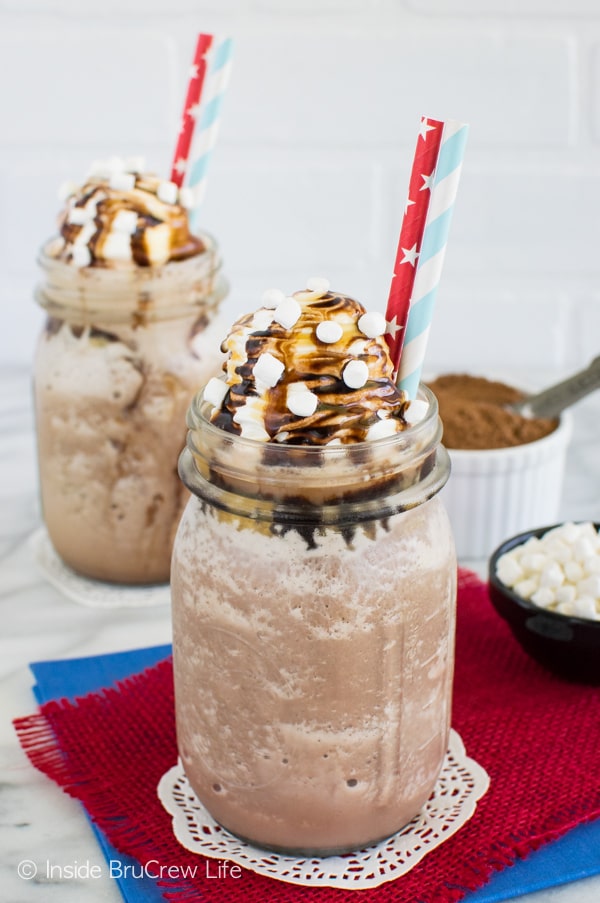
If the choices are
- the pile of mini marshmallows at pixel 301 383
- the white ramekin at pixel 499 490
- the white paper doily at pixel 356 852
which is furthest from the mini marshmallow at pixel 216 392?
the white ramekin at pixel 499 490

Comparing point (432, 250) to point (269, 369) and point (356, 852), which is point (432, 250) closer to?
point (269, 369)

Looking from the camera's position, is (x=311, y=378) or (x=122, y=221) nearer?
(x=311, y=378)

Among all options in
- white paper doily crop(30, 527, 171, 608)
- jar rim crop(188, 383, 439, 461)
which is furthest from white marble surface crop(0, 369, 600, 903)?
jar rim crop(188, 383, 439, 461)

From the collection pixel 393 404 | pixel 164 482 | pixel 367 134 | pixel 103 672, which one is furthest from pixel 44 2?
pixel 393 404

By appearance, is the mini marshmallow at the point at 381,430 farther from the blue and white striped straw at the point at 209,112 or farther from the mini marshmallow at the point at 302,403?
the blue and white striped straw at the point at 209,112

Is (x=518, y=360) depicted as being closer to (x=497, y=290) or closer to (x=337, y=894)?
(x=497, y=290)

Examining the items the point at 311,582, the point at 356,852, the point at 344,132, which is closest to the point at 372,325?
the point at 311,582
